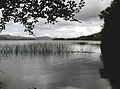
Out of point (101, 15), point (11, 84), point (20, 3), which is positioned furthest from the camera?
point (101, 15)

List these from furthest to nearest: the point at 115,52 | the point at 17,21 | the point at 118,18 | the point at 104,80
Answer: the point at 115,52
the point at 118,18
the point at 104,80
the point at 17,21

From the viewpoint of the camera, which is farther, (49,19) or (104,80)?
(104,80)

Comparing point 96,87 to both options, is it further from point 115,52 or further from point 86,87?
point 115,52

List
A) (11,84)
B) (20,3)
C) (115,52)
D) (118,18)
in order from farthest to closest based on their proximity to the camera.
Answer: (115,52) < (118,18) < (11,84) < (20,3)

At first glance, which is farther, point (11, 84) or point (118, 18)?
point (118, 18)

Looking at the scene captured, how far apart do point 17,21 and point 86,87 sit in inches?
498

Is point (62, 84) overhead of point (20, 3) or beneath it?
beneath

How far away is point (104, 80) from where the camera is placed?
2564cm

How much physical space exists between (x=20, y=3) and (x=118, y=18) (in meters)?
34.9

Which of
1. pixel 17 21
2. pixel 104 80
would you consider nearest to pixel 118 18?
pixel 104 80

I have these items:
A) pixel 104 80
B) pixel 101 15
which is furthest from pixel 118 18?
pixel 101 15

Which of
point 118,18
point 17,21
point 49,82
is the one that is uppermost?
point 118,18

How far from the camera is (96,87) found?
22297mm

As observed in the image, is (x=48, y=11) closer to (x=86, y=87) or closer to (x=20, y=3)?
(x=20, y=3)
